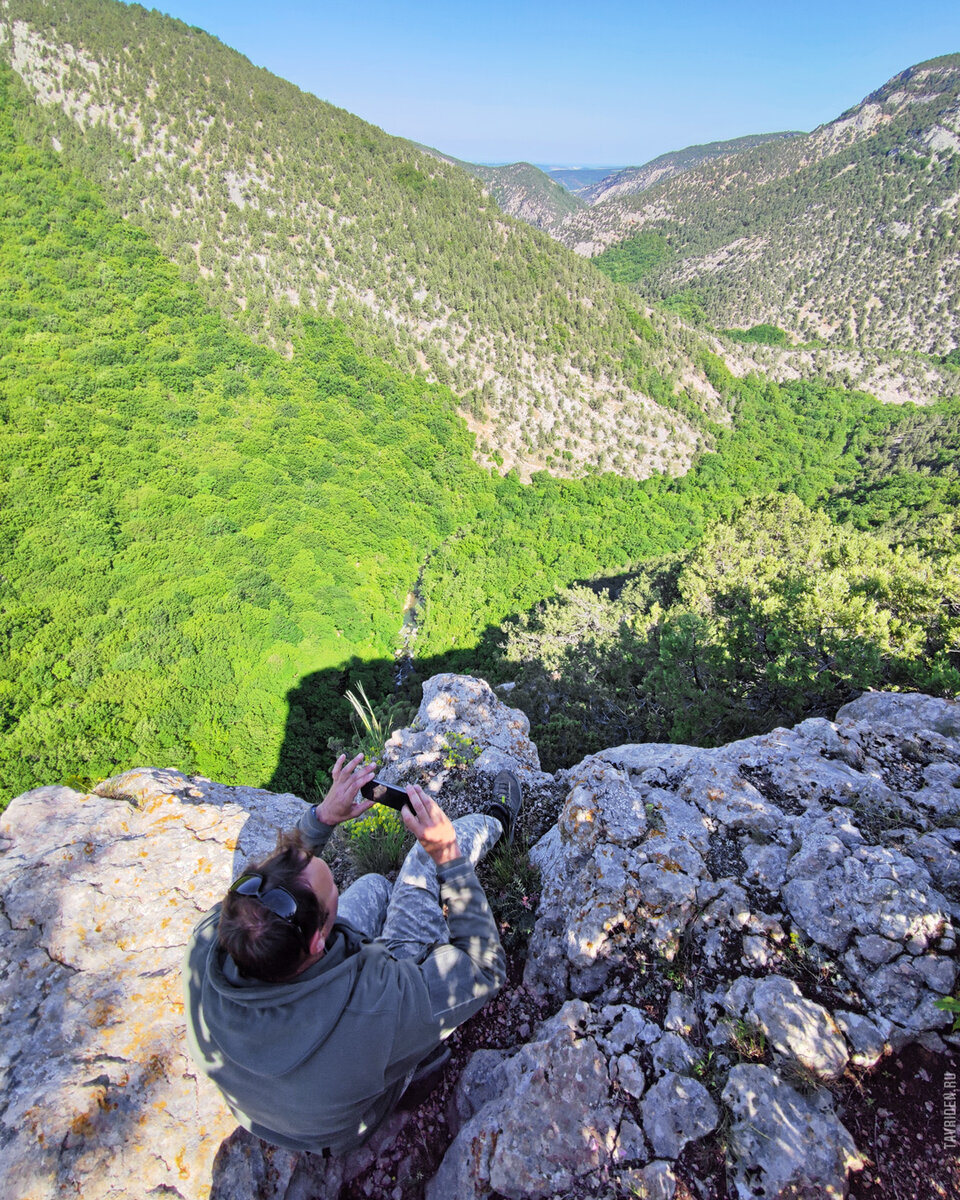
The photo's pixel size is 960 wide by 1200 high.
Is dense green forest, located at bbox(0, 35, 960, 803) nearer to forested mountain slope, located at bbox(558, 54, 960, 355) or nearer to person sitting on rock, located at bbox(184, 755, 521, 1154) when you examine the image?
person sitting on rock, located at bbox(184, 755, 521, 1154)

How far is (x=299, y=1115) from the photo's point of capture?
7.70 feet

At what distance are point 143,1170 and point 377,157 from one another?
94126 millimetres

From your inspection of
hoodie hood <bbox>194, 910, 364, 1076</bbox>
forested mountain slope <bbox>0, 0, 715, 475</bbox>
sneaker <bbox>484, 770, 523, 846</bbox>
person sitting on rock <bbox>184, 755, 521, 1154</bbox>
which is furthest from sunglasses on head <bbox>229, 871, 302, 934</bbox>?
forested mountain slope <bbox>0, 0, 715, 475</bbox>

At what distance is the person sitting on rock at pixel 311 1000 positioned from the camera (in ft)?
7.31

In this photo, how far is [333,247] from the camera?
61.4 meters

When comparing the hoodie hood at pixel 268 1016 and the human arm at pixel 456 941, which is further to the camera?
the human arm at pixel 456 941

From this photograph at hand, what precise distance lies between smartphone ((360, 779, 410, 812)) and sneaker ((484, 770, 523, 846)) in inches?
74.5

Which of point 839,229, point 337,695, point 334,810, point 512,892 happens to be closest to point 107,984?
point 334,810

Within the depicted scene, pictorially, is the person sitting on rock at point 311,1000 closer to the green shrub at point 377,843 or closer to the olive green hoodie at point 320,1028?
the olive green hoodie at point 320,1028

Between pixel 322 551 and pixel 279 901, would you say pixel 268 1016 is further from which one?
pixel 322 551

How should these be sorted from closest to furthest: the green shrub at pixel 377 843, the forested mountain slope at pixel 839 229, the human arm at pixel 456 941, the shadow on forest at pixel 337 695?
the human arm at pixel 456 941 < the green shrub at pixel 377 843 < the shadow on forest at pixel 337 695 < the forested mountain slope at pixel 839 229

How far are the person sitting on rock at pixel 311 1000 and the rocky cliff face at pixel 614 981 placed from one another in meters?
0.91

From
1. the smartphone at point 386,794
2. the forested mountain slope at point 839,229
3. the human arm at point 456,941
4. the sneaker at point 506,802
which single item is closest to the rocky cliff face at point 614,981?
the sneaker at point 506,802

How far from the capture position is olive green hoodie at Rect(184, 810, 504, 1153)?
87.9 inches
